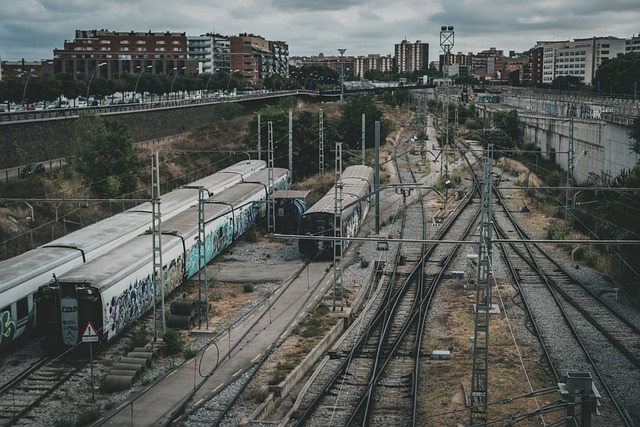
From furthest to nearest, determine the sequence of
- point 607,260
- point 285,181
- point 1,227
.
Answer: point 285,181, point 1,227, point 607,260

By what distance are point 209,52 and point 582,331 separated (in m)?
169

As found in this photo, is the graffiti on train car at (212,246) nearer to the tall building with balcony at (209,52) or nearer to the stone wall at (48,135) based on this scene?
the stone wall at (48,135)

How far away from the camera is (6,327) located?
853 inches

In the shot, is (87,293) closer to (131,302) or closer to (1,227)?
(131,302)

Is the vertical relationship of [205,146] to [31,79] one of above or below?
below

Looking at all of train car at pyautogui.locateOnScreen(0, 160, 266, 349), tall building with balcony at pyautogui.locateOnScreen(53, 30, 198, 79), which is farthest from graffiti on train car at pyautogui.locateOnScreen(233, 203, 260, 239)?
tall building with balcony at pyautogui.locateOnScreen(53, 30, 198, 79)

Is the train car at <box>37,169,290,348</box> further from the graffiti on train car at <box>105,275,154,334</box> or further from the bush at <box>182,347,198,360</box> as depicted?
the bush at <box>182,347,198,360</box>

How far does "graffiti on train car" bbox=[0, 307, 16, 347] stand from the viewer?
21406mm

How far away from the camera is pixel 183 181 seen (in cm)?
5672

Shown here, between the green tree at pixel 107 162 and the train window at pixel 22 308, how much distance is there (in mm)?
22647

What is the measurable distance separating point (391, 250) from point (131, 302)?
16015 millimetres

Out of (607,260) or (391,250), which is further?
(391,250)

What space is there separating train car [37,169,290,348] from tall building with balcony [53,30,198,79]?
128 metres

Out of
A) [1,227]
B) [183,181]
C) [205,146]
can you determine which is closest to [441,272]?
[1,227]
